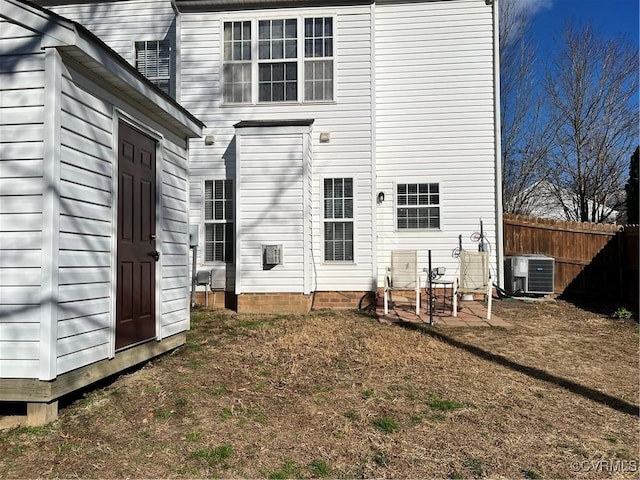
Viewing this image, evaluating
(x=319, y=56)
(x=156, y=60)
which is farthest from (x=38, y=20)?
(x=156, y=60)

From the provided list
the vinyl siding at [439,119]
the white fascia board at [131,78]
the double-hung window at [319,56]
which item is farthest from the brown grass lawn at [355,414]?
the double-hung window at [319,56]

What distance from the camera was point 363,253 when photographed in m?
8.82

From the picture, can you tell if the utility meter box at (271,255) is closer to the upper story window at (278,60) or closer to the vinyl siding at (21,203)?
the upper story window at (278,60)

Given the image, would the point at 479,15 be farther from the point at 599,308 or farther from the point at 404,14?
the point at 599,308

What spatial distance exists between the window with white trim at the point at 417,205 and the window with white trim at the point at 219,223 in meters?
3.41

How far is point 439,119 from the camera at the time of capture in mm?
9445

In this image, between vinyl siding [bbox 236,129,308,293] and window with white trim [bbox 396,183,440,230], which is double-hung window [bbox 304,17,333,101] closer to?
vinyl siding [bbox 236,129,308,293]

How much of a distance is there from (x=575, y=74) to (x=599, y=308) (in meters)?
13.8

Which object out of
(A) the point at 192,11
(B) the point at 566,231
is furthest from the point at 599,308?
(A) the point at 192,11

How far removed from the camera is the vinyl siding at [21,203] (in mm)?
3340

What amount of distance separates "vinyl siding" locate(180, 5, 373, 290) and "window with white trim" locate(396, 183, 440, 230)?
1.01 meters

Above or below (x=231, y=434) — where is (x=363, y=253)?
above

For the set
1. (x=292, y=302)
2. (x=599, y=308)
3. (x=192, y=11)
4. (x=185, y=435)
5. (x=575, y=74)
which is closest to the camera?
(x=185, y=435)

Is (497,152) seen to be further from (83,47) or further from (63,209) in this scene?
(63,209)
